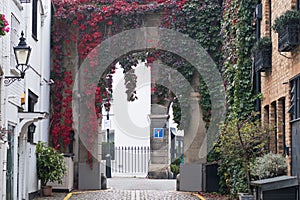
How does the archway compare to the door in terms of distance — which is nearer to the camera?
the door

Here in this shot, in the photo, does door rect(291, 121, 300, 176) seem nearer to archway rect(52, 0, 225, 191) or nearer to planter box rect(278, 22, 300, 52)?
planter box rect(278, 22, 300, 52)

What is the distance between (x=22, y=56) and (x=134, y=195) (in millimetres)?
7887

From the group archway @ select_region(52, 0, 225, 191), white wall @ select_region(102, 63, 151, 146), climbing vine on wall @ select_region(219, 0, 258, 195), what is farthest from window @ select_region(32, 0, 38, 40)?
white wall @ select_region(102, 63, 151, 146)

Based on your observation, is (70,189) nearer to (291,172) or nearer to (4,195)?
(4,195)

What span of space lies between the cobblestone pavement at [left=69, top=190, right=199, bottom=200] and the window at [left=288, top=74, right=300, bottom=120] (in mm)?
6580

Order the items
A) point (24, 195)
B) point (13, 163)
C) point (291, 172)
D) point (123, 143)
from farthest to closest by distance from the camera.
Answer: point (123, 143) → point (24, 195) → point (13, 163) → point (291, 172)

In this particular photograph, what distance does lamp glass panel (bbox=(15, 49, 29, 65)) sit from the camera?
13.2 metres

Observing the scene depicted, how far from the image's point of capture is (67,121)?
73.4 ft

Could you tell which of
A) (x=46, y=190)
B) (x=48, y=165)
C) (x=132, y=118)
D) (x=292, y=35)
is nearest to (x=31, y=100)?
(x=48, y=165)

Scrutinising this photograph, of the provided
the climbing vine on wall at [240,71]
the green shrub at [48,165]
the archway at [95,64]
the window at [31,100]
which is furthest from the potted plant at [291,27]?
the archway at [95,64]

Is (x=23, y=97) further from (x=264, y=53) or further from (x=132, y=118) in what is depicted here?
(x=132, y=118)

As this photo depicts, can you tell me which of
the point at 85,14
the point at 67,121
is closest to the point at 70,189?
the point at 67,121

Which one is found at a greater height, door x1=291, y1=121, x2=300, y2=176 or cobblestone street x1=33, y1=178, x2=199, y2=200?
door x1=291, y1=121, x2=300, y2=176

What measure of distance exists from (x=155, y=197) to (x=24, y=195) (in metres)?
3.90
